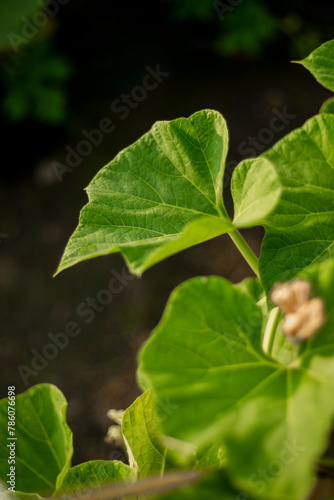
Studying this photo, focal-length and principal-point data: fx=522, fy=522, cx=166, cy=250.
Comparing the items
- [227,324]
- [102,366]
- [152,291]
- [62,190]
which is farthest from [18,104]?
[227,324]

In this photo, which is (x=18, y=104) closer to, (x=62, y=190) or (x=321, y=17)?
(x=62, y=190)

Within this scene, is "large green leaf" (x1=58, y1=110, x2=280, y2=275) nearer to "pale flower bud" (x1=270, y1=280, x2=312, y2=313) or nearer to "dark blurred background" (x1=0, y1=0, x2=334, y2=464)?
"pale flower bud" (x1=270, y1=280, x2=312, y2=313)

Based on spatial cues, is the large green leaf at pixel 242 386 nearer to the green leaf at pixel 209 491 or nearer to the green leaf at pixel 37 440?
the green leaf at pixel 209 491

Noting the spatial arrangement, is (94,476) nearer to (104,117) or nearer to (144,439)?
(144,439)

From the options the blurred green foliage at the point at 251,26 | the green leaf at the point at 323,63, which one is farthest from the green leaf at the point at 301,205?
the blurred green foliage at the point at 251,26

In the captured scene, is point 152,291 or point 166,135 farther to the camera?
point 152,291

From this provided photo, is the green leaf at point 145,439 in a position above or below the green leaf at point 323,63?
below

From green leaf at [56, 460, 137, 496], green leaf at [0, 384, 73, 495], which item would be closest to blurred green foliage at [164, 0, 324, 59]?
green leaf at [0, 384, 73, 495]
